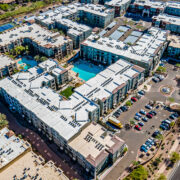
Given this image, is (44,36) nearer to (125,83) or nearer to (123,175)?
(125,83)

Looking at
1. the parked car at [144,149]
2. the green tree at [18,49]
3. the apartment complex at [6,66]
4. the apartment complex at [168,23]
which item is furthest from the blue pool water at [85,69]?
the apartment complex at [168,23]

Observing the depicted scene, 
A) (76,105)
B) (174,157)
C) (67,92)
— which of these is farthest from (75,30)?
(174,157)

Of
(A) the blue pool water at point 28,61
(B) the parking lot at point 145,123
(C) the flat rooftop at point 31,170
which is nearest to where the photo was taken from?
(C) the flat rooftop at point 31,170

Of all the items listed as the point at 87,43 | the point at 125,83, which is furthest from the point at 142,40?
the point at 125,83

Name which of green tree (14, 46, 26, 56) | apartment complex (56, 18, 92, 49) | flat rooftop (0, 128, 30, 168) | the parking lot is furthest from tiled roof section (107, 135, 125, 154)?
green tree (14, 46, 26, 56)

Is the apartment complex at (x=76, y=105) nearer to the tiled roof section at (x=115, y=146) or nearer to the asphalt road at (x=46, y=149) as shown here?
the tiled roof section at (x=115, y=146)

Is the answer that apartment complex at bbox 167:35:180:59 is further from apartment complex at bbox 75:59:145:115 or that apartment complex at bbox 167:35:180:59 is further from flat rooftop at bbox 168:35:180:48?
apartment complex at bbox 75:59:145:115
